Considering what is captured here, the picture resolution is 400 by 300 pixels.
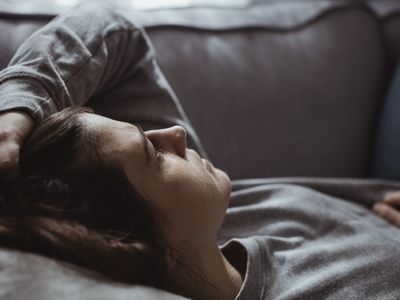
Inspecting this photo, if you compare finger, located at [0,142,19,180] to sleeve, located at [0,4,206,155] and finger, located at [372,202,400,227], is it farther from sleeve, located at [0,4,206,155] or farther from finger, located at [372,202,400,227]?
finger, located at [372,202,400,227]

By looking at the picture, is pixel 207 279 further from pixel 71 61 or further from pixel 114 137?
pixel 71 61

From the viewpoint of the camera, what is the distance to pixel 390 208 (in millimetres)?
1100

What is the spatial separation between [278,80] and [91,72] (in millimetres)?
524

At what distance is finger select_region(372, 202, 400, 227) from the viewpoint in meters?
1.07

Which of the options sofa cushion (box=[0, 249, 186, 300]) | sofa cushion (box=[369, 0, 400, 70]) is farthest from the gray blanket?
sofa cushion (box=[369, 0, 400, 70])

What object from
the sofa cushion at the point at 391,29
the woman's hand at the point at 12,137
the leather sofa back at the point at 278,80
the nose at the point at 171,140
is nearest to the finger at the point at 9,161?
the woman's hand at the point at 12,137

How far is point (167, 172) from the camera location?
734 mm

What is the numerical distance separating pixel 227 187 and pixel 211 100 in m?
0.38

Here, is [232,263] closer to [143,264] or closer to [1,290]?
[143,264]

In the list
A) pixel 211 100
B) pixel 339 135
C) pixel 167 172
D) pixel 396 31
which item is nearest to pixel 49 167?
pixel 167 172

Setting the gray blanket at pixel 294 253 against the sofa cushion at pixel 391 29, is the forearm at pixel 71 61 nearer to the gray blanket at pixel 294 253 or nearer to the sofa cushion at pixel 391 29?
the gray blanket at pixel 294 253

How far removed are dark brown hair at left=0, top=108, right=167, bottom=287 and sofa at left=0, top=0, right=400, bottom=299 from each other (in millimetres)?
247

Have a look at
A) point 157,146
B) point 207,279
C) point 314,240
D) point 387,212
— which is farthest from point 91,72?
point 387,212

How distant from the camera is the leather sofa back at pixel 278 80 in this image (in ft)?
3.74
